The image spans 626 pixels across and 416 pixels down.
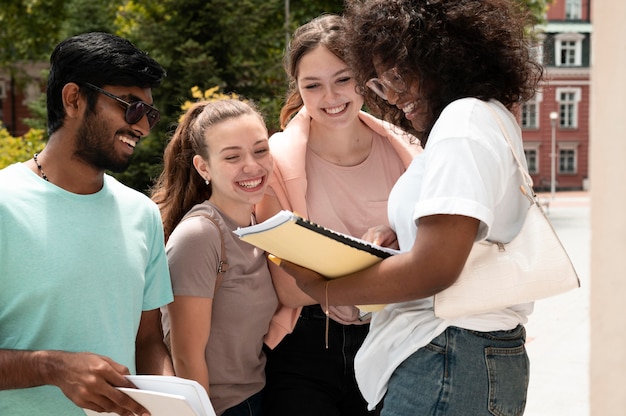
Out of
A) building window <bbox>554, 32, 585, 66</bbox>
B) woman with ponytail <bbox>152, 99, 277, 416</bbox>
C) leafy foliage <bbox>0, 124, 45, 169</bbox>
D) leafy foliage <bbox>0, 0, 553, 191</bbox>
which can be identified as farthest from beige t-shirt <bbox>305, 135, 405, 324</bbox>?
building window <bbox>554, 32, 585, 66</bbox>

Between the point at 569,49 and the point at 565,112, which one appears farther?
the point at 569,49

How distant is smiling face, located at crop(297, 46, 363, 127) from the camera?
3184mm

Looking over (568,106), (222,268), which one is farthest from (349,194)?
(568,106)

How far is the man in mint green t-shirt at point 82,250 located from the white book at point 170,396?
4 cm

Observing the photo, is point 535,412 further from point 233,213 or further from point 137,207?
point 137,207

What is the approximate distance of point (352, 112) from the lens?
127 inches

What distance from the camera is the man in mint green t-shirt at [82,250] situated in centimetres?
203

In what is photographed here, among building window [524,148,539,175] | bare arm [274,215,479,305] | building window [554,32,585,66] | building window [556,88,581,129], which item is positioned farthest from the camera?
building window [556,88,581,129]

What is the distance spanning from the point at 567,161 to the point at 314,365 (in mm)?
55582

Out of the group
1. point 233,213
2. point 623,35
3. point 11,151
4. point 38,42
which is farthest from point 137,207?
point 38,42

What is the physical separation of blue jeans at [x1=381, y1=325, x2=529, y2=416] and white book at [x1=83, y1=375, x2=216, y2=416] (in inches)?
17.9

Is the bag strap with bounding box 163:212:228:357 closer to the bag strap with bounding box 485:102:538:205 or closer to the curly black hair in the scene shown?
the curly black hair

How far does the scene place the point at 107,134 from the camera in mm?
2342

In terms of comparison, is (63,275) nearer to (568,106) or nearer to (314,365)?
(314,365)
